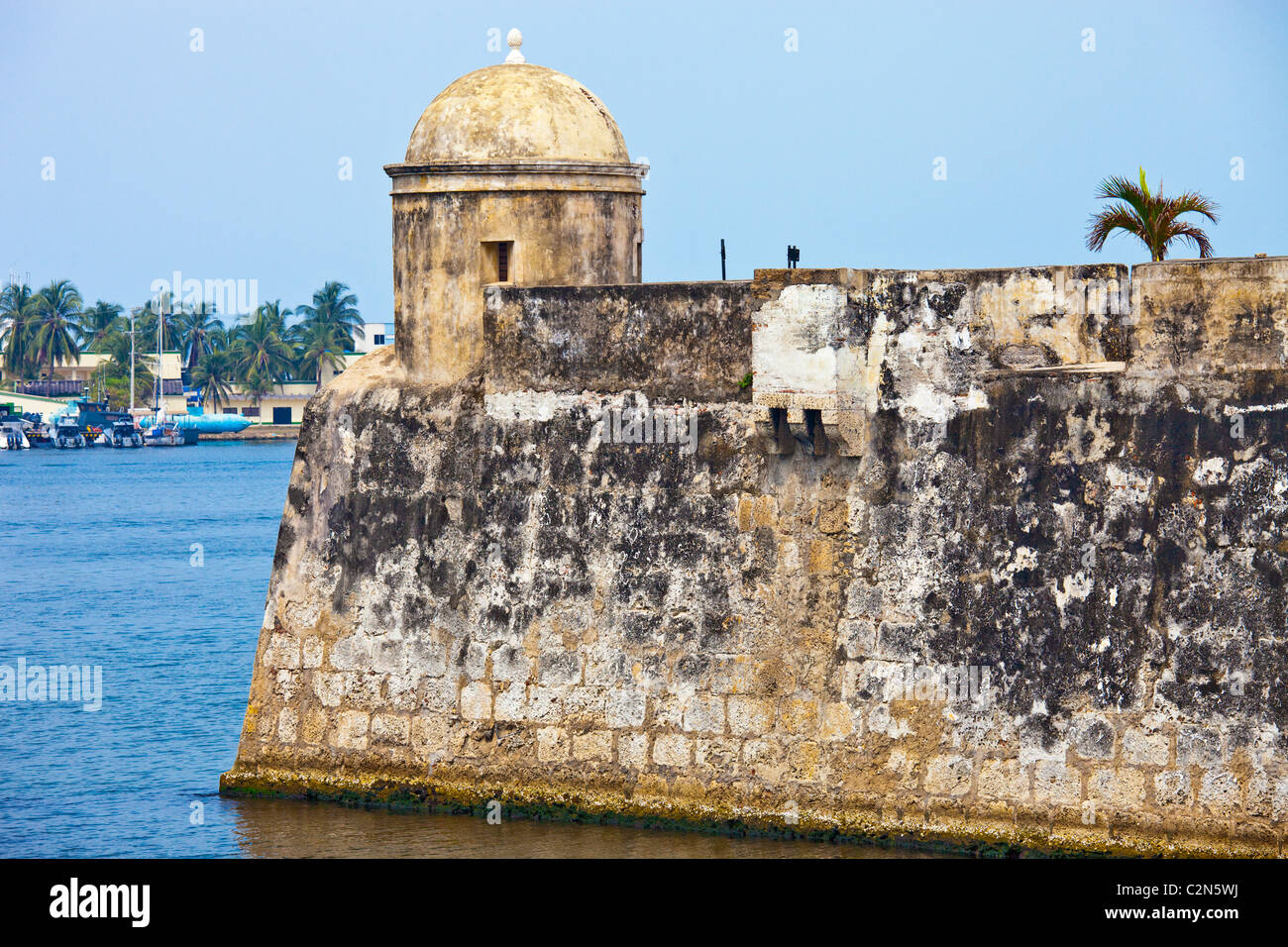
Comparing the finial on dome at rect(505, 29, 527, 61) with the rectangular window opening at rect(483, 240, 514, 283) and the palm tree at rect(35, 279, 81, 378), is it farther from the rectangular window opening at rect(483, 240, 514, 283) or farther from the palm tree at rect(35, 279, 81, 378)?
the palm tree at rect(35, 279, 81, 378)

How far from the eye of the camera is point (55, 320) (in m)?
107

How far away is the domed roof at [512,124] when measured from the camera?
543 inches

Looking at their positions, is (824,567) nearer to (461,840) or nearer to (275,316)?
(461,840)

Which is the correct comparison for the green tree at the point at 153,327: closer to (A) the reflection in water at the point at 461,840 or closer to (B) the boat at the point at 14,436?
(B) the boat at the point at 14,436

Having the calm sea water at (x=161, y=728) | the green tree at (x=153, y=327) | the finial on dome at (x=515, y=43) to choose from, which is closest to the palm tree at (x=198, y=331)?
the green tree at (x=153, y=327)

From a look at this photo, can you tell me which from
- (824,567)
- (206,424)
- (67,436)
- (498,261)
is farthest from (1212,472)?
(206,424)

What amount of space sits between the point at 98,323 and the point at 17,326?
17.0ft

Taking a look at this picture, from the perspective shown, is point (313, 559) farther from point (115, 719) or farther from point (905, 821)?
point (115, 719)

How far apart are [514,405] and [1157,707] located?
507cm

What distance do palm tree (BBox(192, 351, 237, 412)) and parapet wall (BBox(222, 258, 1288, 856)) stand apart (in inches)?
3690

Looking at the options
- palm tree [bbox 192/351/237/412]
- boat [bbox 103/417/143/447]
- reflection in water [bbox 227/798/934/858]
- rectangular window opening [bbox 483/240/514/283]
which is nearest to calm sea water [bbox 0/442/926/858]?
reflection in water [bbox 227/798/934/858]

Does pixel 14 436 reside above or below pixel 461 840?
above

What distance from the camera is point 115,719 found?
64.7ft

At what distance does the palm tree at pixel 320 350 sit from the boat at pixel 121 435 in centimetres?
961
